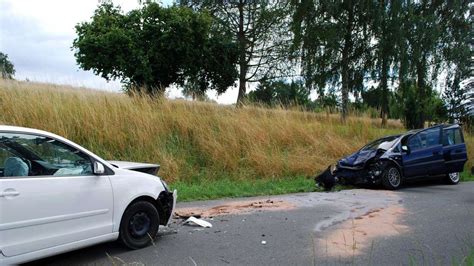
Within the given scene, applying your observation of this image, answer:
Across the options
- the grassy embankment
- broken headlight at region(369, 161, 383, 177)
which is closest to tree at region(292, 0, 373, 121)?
the grassy embankment

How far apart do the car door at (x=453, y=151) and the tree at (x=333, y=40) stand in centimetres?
1068

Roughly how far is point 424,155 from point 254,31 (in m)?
23.9

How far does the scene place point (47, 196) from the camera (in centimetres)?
468

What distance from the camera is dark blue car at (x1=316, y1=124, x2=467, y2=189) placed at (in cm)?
1210

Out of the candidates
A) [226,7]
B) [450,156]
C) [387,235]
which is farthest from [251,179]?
[226,7]

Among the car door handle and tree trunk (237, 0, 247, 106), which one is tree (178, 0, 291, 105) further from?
the car door handle

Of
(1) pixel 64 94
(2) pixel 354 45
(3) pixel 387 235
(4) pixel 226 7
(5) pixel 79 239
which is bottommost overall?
(3) pixel 387 235

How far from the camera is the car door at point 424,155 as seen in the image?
12570 millimetres

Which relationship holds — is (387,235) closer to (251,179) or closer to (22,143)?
(22,143)

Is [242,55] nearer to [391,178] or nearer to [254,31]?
[254,31]

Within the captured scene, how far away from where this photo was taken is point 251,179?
1376 cm

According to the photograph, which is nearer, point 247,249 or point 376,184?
point 247,249

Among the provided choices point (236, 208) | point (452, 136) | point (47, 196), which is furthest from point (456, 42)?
point (47, 196)

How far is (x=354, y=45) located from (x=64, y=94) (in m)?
17.8
